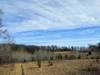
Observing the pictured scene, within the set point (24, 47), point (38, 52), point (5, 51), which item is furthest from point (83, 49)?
point (5, 51)

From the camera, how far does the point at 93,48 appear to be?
79188 millimetres

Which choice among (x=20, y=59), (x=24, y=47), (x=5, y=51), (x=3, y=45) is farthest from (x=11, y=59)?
(x=24, y=47)

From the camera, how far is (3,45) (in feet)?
201

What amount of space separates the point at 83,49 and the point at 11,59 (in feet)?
87.1

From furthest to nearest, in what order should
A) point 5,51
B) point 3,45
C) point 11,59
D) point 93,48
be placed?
point 93,48
point 11,59
point 5,51
point 3,45

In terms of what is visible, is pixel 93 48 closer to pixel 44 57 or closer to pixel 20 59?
pixel 44 57

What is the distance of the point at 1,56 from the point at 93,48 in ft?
94.2

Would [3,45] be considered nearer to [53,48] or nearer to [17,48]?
[17,48]

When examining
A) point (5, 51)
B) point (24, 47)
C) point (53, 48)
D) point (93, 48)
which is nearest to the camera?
point (5, 51)

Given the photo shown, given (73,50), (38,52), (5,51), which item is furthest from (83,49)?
(5,51)

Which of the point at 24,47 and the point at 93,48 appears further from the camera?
the point at 24,47

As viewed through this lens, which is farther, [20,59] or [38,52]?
[38,52]

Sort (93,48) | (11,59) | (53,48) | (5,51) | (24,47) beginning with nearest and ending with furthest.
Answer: (5,51)
(11,59)
(93,48)
(24,47)
(53,48)

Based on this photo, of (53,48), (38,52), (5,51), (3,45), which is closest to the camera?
(3,45)
